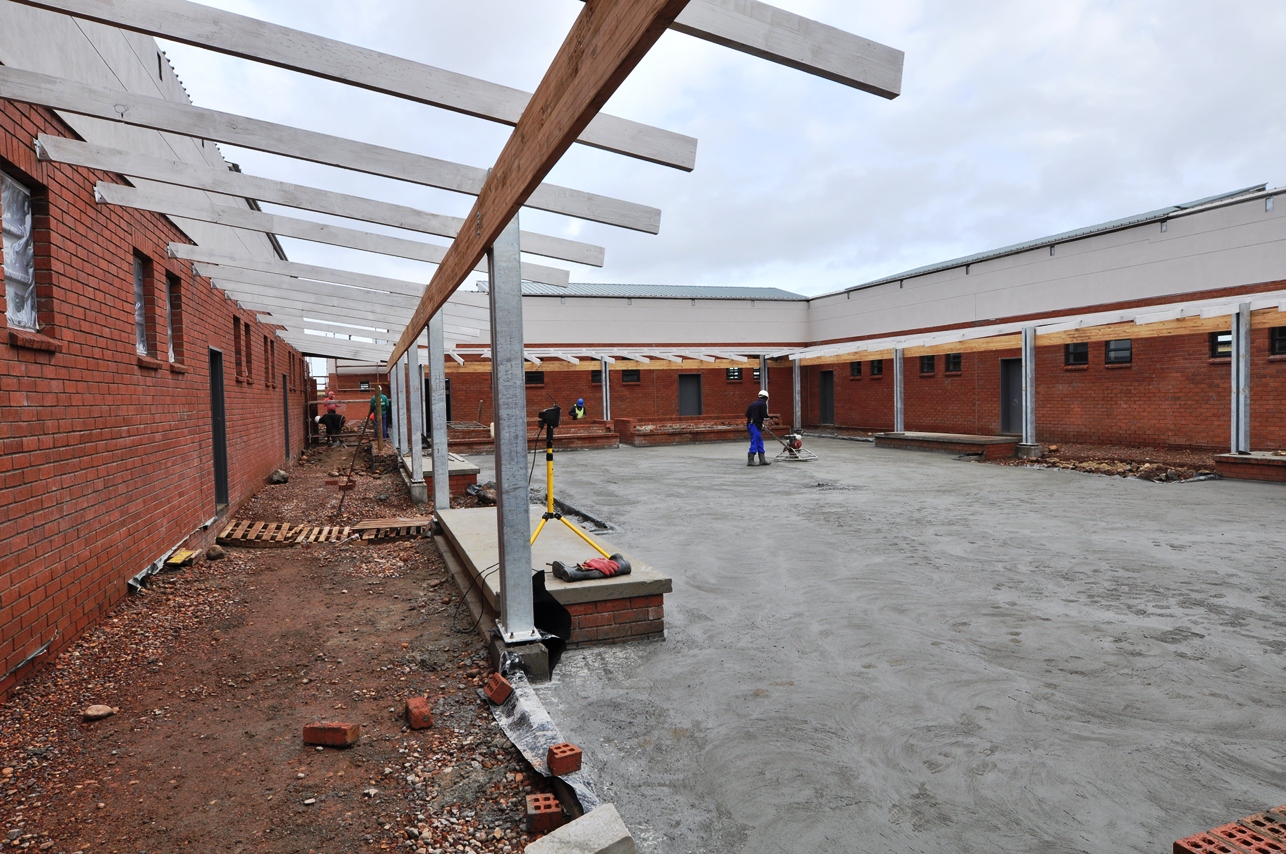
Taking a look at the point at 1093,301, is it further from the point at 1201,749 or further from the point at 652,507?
the point at 1201,749

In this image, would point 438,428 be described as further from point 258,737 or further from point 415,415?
point 258,737

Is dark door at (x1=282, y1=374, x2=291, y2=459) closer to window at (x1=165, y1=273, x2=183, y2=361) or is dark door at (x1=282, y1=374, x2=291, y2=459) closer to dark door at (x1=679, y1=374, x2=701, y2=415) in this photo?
window at (x1=165, y1=273, x2=183, y2=361)

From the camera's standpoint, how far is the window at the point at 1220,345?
45.5 ft

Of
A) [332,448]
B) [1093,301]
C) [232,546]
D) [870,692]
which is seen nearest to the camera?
[870,692]

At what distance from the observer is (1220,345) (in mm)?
14008

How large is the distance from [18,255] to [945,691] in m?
5.57

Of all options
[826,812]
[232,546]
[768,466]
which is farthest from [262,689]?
[768,466]

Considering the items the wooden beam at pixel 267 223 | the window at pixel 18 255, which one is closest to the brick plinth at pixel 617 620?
the wooden beam at pixel 267 223

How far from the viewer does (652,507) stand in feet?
31.0

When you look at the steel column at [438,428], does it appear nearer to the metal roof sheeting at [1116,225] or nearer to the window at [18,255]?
the window at [18,255]

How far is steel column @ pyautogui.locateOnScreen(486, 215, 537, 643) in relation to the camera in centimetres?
389

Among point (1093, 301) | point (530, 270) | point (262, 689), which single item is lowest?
point (262, 689)

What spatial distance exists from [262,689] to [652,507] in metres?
6.05

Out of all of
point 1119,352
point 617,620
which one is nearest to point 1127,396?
point 1119,352
